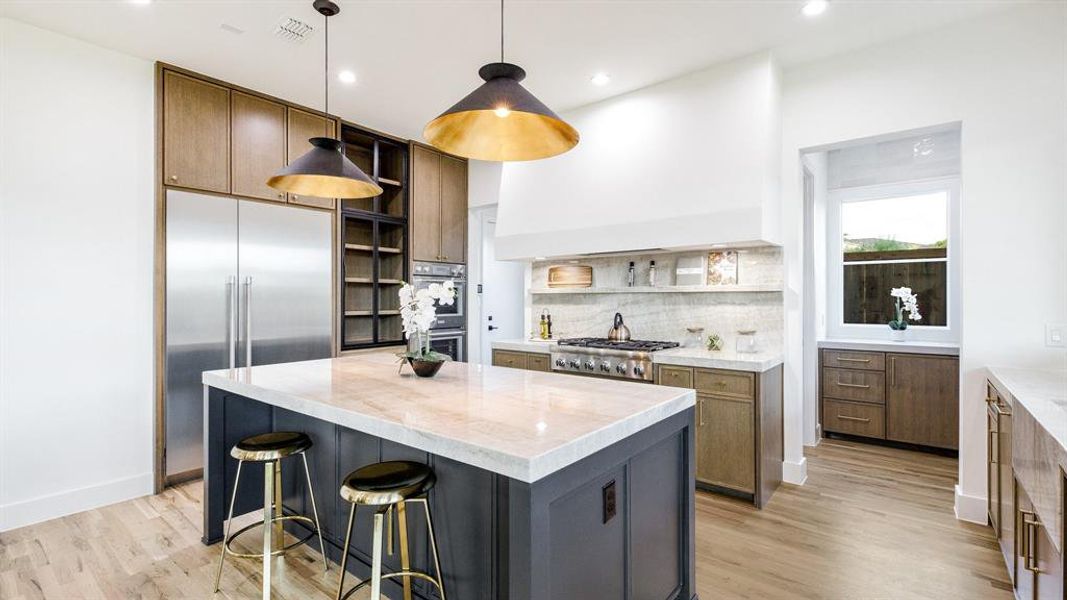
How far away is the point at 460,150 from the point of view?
2123 millimetres

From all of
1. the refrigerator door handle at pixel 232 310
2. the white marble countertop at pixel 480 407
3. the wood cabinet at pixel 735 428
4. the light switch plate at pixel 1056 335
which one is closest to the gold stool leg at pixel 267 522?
the white marble countertop at pixel 480 407

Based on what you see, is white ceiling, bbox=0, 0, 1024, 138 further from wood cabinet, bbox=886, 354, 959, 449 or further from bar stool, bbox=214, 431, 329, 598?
wood cabinet, bbox=886, 354, 959, 449

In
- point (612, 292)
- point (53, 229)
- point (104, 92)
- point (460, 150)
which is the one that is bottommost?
point (612, 292)

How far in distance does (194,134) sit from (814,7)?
405 cm

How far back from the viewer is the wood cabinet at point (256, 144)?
388 cm

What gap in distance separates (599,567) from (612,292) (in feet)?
9.85

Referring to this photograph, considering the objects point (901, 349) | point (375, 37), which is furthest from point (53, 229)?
point (901, 349)

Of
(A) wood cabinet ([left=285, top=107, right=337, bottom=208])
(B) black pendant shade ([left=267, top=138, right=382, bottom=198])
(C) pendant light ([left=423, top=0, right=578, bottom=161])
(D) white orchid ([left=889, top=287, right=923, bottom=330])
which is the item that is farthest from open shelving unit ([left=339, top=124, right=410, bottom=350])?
(D) white orchid ([left=889, top=287, right=923, bottom=330])

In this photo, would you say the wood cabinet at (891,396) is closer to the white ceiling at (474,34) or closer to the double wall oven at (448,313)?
the white ceiling at (474,34)

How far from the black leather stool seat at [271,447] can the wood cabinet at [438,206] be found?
300cm

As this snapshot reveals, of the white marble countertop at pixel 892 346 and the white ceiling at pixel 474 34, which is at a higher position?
the white ceiling at pixel 474 34

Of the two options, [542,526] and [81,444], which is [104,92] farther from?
[542,526]

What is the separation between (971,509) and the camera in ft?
9.64

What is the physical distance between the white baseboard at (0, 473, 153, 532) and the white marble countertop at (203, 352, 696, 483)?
60.0 inches
